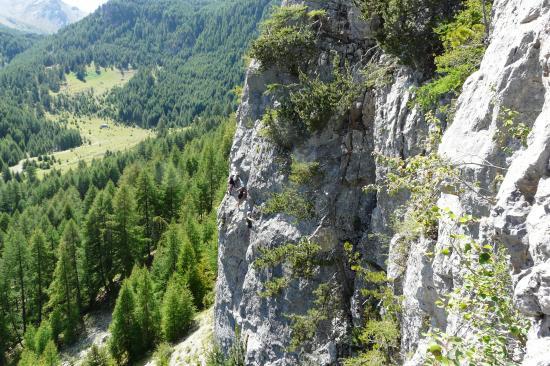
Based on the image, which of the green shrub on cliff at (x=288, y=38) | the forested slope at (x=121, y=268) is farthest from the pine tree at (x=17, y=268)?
the green shrub on cliff at (x=288, y=38)

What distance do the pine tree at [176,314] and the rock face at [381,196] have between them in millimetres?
8997

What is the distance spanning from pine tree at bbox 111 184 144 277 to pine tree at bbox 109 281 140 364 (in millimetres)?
14067

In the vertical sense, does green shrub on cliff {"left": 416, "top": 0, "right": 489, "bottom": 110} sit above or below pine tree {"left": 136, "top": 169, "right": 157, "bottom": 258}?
above

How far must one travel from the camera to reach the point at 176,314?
37.0 m

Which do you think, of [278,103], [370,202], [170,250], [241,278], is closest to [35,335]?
[170,250]

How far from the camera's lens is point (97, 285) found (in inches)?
2076

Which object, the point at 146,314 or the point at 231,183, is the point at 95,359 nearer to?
the point at 146,314

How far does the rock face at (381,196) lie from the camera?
7.50 m

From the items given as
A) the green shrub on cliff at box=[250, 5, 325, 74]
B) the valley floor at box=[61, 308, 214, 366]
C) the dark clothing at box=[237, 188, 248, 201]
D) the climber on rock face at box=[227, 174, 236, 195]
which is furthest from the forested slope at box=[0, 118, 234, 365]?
the green shrub on cliff at box=[250, 5, 325, 74]

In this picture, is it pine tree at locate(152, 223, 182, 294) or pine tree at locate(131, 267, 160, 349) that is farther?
pine tree at locate(152, 223, 182, 294)

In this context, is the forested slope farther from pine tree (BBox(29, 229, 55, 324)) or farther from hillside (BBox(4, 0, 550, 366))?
hillside (BBox(4, 0, 550, 366))

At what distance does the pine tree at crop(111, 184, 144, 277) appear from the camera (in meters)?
52.9

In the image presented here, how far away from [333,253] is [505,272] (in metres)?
13.8

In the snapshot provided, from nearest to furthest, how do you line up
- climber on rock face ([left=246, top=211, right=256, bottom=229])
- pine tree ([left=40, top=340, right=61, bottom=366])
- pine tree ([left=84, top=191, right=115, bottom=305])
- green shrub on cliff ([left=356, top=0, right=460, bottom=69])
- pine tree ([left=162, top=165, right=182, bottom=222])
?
green shrub on cliff ([left=356, top=0, right=460, bottom=69]) → climber on rock face ([left=246, top=211, right=256, bottom=229]) → pine tree ([left=40, top=340, right=61, bottom=366]) → pine tree ([left=84, top=191, right=115, bottom=305]) → pine tree ([left=162, top=165, right=182, bottom=222])
